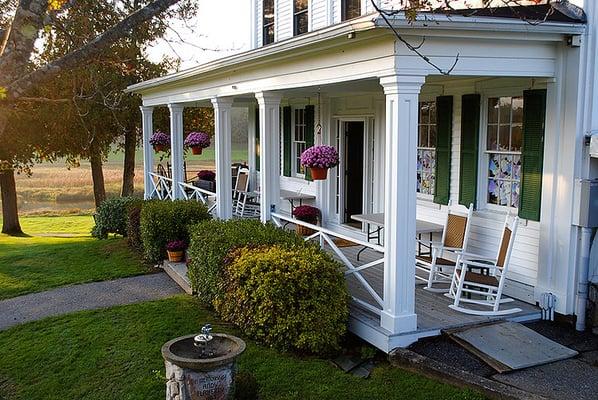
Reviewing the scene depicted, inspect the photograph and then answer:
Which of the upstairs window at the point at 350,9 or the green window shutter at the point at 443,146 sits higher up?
the upstairs window at the point at 350,9

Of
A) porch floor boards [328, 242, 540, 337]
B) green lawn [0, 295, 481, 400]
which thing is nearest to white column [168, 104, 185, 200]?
green lawn [0, 295, 481, 400]

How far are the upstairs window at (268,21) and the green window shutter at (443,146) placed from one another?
609 cm

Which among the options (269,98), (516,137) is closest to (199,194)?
(269,98)

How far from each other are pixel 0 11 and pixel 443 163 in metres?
7.38

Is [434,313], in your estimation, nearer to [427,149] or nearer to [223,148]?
[427,149]

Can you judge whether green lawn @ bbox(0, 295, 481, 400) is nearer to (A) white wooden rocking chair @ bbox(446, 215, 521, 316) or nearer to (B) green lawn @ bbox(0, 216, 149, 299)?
(A) white wooden rocking chair @ bbox(446, 215, 521, 316)

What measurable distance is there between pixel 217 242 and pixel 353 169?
4.53 metres

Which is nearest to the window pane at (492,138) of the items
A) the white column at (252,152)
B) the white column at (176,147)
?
the white column at (176,147)

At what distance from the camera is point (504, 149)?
7.87m

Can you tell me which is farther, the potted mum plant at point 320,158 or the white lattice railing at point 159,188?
the white lattice railing at point 159,188

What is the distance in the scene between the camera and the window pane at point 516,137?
761 centimetres

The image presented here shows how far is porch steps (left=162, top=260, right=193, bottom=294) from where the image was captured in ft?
31.7

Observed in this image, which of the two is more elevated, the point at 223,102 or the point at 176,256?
the point at 223,102

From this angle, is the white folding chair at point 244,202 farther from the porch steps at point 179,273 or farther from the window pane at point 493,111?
the window pane at point 493,111
